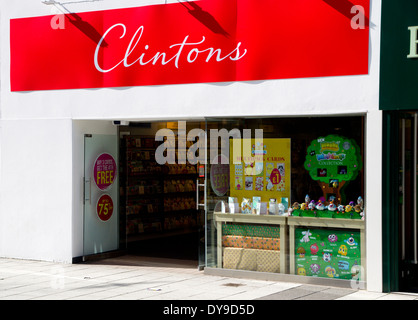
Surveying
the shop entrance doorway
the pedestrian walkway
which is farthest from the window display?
the shop entrance doorway

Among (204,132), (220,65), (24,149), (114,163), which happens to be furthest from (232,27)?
(24,149)

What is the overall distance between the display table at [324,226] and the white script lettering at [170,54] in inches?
100

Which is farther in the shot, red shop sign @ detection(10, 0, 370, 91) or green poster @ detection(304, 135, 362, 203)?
green poster @ detection(304, 135, 362, 203)

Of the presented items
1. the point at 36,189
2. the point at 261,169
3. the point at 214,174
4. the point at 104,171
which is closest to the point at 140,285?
the point at 214,174

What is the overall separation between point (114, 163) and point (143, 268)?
221cm

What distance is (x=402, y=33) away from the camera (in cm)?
877

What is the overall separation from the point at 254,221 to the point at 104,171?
3.20m

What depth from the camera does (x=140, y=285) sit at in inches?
375

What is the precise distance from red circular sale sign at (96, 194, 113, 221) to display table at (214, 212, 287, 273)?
2.49 meters

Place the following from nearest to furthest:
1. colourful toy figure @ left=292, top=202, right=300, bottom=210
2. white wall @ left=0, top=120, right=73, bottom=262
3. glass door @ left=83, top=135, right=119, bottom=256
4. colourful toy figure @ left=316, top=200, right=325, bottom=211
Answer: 1. colourful toy figure @ left=316, top=200, right=325, bottom=211
2. colourful toy figure @ left=292, top=202, right=300, bottom=210
3. white wall @ left=0, top=120, right=73, bottom=262
4. glass door @ left=83, top=135, right=119, bottom=256

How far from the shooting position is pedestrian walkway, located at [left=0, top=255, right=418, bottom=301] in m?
8.76

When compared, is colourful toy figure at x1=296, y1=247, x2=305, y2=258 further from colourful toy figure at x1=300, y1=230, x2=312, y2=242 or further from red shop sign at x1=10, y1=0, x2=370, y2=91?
red shop sign at x1=10, y1=0, x2=370, y2=91

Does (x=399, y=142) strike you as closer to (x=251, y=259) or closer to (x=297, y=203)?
(x=297, y=203)

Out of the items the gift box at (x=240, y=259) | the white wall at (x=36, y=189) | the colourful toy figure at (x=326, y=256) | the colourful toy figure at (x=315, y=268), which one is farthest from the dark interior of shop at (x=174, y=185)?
the white wall at (x=36, y=189)
